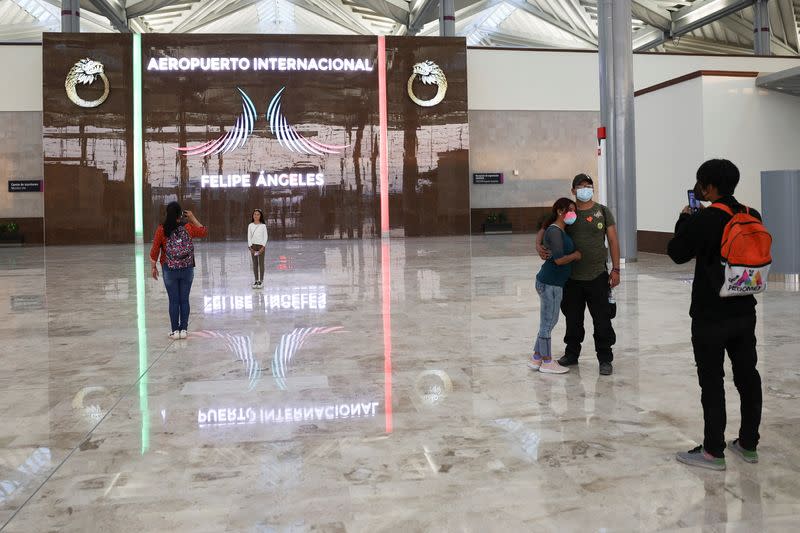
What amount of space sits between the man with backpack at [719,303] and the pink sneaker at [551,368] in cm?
199

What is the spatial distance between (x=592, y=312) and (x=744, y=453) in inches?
89.2

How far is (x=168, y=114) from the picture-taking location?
86.2ft

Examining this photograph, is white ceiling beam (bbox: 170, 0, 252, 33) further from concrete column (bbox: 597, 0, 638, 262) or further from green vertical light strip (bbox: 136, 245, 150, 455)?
green vertical light strip (bbox: 136, 245, 150, 455)

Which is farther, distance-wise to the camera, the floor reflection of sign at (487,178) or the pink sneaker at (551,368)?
the floor reflection of sign at (487,178)

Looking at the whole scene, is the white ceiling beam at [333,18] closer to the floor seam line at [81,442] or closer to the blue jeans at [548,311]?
the floor seam line at [81,442]

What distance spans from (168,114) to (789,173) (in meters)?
20.0

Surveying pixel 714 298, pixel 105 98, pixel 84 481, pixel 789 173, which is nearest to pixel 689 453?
pixel 714 298

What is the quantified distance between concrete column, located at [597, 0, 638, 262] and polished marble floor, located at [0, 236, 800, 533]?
6.18m

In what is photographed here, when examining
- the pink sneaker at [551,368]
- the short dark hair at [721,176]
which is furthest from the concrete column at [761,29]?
the short dark hair at [721,176]

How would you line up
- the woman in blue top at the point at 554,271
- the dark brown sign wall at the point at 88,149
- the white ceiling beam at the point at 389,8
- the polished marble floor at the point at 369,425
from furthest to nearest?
the white ceiling beam at the point at 389,8 → the dark brown sign wall at the point at 88,149 → the woman in blue top at the point at 554,271 → the polished marble floor at the point at 369,425

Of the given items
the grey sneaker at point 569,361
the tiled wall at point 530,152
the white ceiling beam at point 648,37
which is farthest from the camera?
the white ceiling beam at point 648,37

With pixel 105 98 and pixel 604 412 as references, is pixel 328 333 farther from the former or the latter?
pixel 105 98

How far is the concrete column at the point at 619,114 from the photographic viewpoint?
1562cm

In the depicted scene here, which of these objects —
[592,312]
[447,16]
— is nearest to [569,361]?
[592,312]
